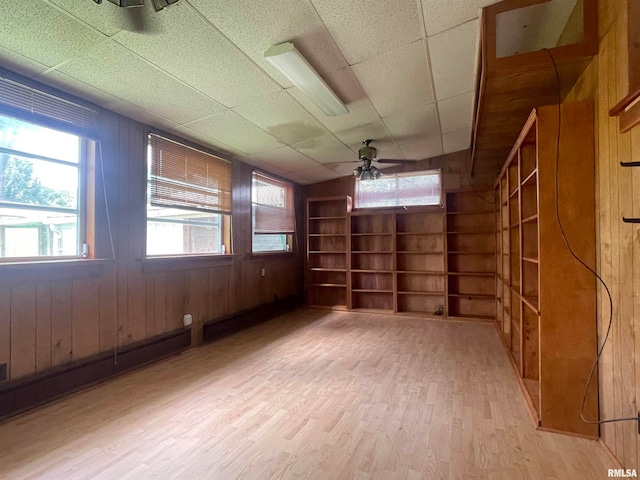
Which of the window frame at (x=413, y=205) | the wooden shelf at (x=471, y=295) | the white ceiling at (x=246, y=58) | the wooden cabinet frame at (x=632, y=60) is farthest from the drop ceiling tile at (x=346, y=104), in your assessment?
the wooden shelf at (x=471, y=295)

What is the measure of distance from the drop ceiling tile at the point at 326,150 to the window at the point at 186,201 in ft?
3.62

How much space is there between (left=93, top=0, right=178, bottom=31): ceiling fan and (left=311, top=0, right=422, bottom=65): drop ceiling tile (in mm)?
824

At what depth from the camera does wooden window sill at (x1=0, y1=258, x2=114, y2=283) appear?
207cm

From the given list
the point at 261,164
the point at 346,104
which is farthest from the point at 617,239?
the point at 261,164

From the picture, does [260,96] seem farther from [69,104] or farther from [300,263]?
[300,263]

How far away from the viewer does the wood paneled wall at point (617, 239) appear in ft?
4.84

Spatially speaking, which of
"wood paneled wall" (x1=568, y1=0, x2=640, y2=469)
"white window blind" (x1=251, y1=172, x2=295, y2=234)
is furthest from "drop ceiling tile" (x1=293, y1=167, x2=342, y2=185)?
"wood paneled wall" (x1=568, y1=0, x2=640, y2=469)

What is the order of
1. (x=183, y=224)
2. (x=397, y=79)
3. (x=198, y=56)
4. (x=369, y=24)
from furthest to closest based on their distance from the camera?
(x=183, y=224)
(x=397, y=79)
(x=198, y=56)
(x=369, y=24)

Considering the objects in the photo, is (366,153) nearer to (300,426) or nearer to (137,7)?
(137,7)

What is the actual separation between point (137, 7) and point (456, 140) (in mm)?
4126

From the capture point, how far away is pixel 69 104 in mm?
2422

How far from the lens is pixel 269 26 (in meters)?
1.92

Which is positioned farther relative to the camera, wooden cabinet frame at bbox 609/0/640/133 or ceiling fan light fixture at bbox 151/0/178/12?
ceiling fan light fixture at bbox 151/0/178/12

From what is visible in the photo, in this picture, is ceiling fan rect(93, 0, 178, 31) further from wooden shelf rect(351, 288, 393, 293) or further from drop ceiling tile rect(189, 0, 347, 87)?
wooden shelf rect(351, 288, 393, 293)
